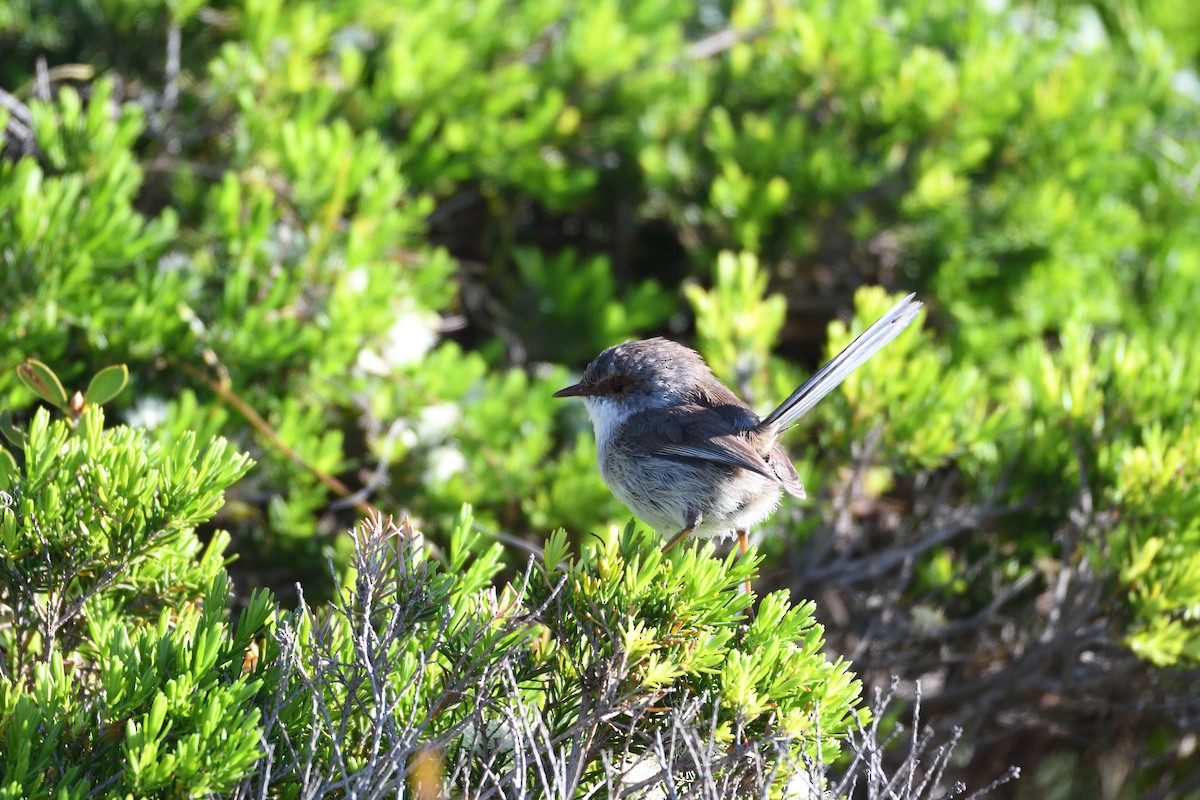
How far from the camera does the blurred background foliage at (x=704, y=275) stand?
3695 mm

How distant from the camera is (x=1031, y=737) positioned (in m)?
4.55

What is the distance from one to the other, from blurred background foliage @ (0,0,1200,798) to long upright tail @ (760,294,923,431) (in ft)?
1.65

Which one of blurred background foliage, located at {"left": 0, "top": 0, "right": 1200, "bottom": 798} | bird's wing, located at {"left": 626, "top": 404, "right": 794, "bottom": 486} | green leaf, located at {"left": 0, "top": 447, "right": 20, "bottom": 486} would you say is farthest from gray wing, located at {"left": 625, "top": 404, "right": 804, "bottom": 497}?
green leaf, located at {"left": 0, "top": 447, "right": 20, "bottom": 486}

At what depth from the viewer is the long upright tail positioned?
126 inches

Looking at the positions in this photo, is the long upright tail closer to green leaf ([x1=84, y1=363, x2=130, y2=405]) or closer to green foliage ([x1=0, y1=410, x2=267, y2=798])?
green foliage ([x1=0, y1=410, x2=267, y2=798])

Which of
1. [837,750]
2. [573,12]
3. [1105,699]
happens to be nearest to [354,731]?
[837,750]

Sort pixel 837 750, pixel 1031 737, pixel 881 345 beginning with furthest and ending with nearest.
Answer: pixel 1031 737 → pixel 881 345 → pixel 837 750

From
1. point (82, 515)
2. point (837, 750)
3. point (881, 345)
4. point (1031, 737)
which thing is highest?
point (82, 515)

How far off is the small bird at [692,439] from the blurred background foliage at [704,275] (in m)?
0.48

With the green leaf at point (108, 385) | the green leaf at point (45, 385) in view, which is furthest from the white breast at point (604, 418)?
A: the green leaf at point (45, 385)

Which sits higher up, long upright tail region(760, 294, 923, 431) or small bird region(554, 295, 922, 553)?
long upright tail region(760, 294, 923, 431)

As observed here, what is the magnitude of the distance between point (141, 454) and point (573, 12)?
3562 mm

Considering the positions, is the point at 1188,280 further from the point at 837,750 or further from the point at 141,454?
the point at 141,454

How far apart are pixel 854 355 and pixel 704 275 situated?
A: 2061mm
